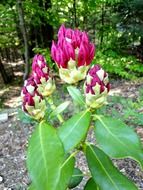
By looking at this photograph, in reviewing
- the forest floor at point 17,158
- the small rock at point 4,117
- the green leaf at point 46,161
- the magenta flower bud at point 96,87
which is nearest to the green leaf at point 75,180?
the green leaf at point 46,161

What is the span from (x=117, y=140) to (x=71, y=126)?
14 cm

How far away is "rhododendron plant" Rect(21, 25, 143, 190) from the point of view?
0.98m

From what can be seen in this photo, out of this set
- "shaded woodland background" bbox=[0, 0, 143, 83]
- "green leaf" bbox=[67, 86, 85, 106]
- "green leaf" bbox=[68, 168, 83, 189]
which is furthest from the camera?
"shaded woodland background" bbox=[0, 0, 143, 83]

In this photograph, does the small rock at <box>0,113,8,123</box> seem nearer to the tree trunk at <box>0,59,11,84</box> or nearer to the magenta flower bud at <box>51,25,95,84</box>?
the magenta flower bud at <box>51,25,95,84</box>

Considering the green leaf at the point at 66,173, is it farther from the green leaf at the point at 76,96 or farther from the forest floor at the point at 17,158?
the forest floor at the point at 17,158

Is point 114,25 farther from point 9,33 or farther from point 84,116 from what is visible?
point 84,116

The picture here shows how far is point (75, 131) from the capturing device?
1020 mm

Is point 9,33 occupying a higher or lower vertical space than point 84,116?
lower

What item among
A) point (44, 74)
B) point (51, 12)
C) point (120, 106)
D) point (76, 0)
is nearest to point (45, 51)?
point (51, 12)

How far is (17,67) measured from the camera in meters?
10.6

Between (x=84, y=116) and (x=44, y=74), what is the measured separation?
180mm

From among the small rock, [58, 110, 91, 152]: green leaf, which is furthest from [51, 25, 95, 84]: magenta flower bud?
the small rock

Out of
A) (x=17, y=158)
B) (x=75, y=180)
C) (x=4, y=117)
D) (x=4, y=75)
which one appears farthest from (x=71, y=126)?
(x=4, y=75)

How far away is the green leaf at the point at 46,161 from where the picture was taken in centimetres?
97
